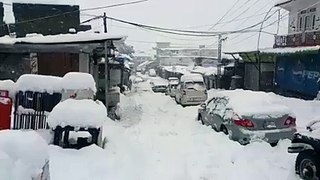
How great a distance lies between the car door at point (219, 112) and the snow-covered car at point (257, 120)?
0.14 meters

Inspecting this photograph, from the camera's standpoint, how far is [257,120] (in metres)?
9.05

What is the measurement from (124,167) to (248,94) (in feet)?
16.1

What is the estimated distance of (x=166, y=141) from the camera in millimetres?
10195

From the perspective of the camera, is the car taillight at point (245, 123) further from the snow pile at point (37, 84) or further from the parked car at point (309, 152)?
the snow pile at point (37, 84)

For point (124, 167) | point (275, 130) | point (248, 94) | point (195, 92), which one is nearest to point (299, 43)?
point (195, 92)

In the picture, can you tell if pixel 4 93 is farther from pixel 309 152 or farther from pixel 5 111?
pixel 309 152

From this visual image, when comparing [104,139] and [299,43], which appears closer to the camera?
[104,139]

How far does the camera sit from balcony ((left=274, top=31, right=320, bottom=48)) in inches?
794

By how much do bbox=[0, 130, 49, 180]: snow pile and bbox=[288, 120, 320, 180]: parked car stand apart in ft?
15.8

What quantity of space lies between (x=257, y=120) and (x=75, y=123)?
171 inches

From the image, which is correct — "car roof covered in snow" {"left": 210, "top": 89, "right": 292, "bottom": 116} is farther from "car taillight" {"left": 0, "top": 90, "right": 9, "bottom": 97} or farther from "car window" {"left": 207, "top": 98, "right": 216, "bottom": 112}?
"car taillight" {"left": 0, "top": 90, "right": 9, "bottom": 97}

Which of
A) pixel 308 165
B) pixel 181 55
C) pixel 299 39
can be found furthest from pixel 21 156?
pixel 181 55

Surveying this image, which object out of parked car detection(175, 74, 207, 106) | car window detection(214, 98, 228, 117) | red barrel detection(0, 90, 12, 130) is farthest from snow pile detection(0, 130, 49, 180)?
parked car detection(175, 74, 207, 106)

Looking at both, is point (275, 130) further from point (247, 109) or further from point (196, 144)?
point (196, 144)
